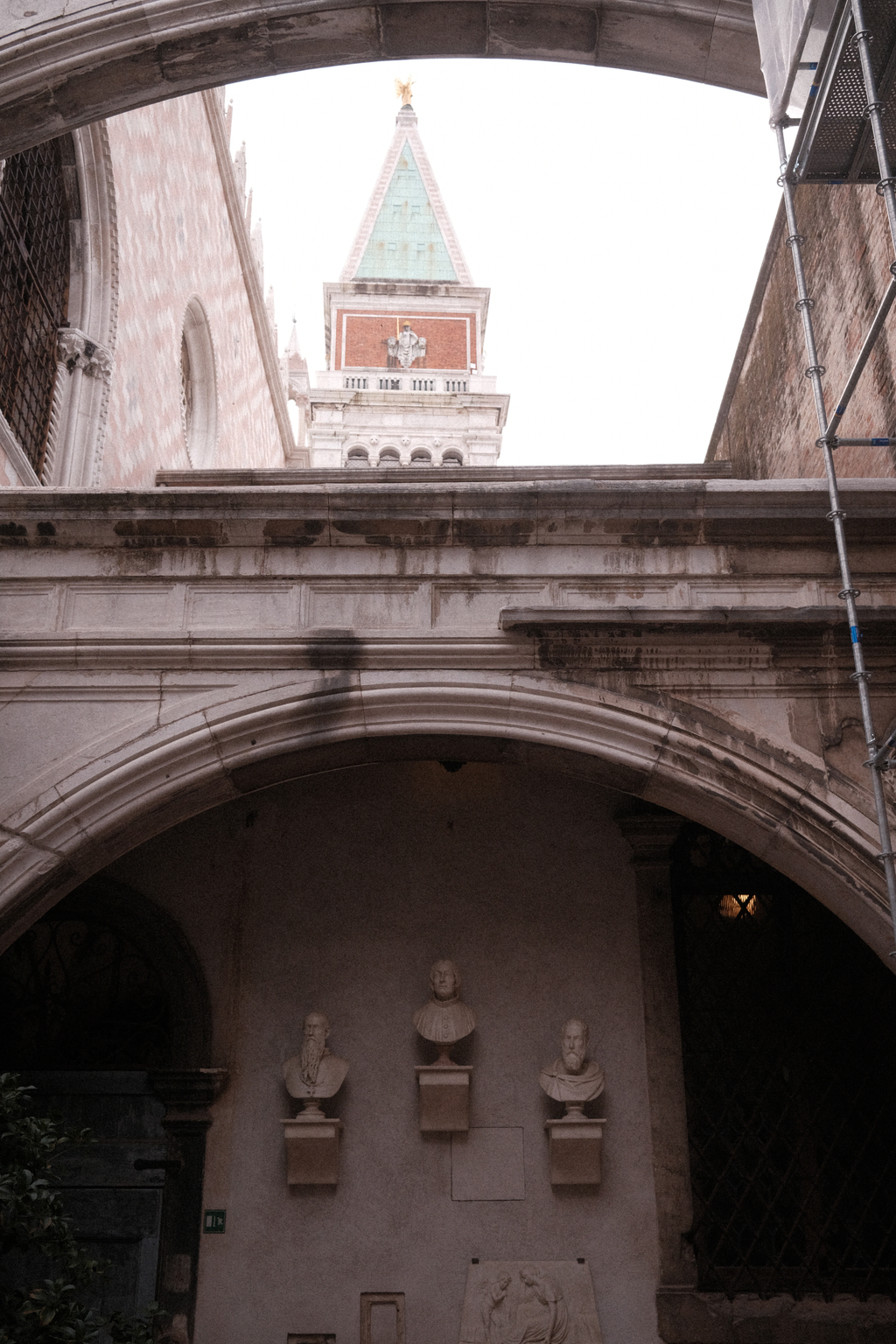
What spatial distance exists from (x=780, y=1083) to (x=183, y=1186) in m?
3.35

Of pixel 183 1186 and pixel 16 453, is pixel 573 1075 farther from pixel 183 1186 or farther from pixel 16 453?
pixel 16 453

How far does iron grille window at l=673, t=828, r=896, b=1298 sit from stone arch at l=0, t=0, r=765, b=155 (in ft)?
14.4

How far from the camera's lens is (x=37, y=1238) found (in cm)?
476

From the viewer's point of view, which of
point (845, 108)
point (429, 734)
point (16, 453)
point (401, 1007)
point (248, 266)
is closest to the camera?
point (845, 108)

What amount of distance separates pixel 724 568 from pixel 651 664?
1.94 feet

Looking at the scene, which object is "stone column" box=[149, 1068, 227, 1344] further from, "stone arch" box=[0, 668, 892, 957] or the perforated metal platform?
the perforated metal platform

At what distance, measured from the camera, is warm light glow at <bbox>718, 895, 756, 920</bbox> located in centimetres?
772

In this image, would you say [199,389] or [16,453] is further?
[199,389]

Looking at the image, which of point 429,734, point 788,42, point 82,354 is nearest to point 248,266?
point 82,354

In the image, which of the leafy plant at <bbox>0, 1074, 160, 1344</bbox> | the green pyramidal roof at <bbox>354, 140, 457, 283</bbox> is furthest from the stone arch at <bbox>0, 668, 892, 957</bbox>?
the green pyramidal roof at <bbox>354, 140, 457, 283</bbox>

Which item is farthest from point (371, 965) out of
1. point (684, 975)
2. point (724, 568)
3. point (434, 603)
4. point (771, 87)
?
point (771, 87)

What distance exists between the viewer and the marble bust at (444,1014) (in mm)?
7062

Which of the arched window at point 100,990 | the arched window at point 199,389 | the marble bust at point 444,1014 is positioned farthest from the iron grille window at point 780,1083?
the arched window at point 199,389

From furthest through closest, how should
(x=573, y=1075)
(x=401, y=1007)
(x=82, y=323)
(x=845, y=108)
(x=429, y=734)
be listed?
(x=82, y=323) → (x=401, y=1007) → (x=573, y=1075) → (x=429, y=734) → (x=845, y=108)
